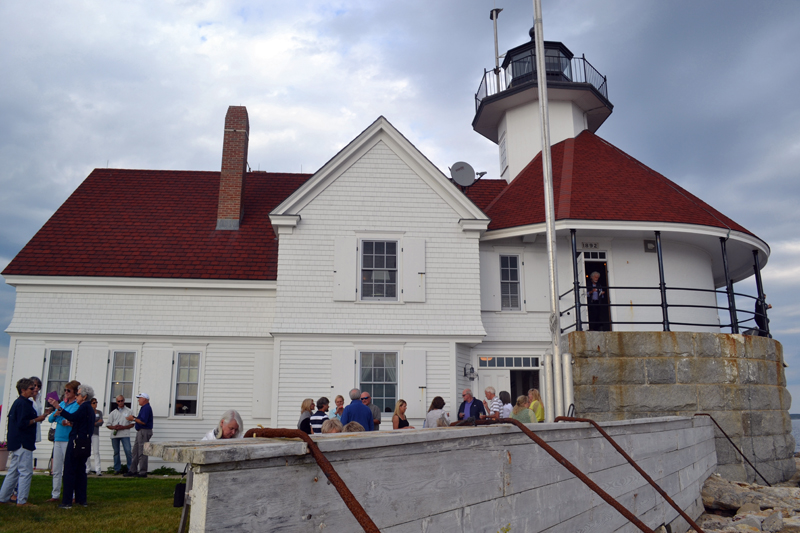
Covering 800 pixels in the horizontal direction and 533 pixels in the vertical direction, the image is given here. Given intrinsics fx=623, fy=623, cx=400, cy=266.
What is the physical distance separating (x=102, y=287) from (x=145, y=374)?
8.20 feet

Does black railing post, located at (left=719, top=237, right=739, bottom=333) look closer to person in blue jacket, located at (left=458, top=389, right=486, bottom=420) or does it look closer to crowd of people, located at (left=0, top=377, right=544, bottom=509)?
crowd of people, located at (left=0, top=377, right=544, bottom=509)

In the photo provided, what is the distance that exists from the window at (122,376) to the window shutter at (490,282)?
29.0 feet

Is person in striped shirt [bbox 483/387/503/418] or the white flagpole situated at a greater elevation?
the white flagpole

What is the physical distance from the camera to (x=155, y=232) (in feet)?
56.4

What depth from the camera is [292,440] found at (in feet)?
10.3

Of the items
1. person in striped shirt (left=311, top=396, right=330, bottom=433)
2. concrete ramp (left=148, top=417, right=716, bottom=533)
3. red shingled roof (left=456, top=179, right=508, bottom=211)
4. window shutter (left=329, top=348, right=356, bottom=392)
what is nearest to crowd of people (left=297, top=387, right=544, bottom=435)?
person in striped shirt (left=311, top=396, right=330, bottom=433)

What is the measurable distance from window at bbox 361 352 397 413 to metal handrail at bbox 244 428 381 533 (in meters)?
11.4

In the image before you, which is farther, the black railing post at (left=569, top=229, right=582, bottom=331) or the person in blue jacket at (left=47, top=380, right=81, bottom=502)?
the black railing post at (left=569, top=229, right=582, bottom=331)

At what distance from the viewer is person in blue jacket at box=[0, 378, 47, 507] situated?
325 inches

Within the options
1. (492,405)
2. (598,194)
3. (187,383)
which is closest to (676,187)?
(598,194)

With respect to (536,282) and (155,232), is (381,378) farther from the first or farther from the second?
(155,232)

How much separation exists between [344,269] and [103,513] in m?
7.80

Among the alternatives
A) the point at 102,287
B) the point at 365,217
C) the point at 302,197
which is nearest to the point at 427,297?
the point at 365,217

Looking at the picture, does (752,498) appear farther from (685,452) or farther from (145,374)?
(145,374)
